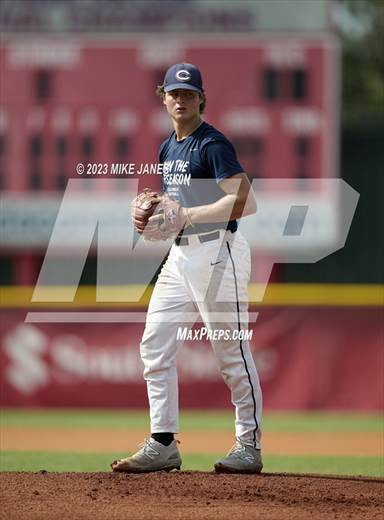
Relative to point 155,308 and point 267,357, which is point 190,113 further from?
point 267,357

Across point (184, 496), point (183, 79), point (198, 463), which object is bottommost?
point (184, 496)

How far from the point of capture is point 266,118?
12.6 metres

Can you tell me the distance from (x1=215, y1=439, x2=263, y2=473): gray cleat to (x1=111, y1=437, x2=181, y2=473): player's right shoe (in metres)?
0.21

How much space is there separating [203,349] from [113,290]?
1.10 m

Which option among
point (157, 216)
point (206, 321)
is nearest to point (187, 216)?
point (157, 216)

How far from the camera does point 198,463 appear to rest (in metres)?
6.30

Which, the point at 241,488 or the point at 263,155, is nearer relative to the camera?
the point at 241,488

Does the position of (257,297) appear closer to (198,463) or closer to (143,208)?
(198,463)

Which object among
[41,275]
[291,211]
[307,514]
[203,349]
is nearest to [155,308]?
[307,514]

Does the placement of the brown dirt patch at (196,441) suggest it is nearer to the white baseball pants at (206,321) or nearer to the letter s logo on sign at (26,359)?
the letter s logo on sign at (26,359)

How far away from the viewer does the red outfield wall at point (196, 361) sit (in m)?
10.0

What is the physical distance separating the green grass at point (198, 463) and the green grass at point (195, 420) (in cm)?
203

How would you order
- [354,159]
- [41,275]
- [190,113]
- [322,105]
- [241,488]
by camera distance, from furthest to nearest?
[354,159] < [41,275] < [322,105] < [190,113] < [241,488]

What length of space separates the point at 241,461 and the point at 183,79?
64.5 inches
